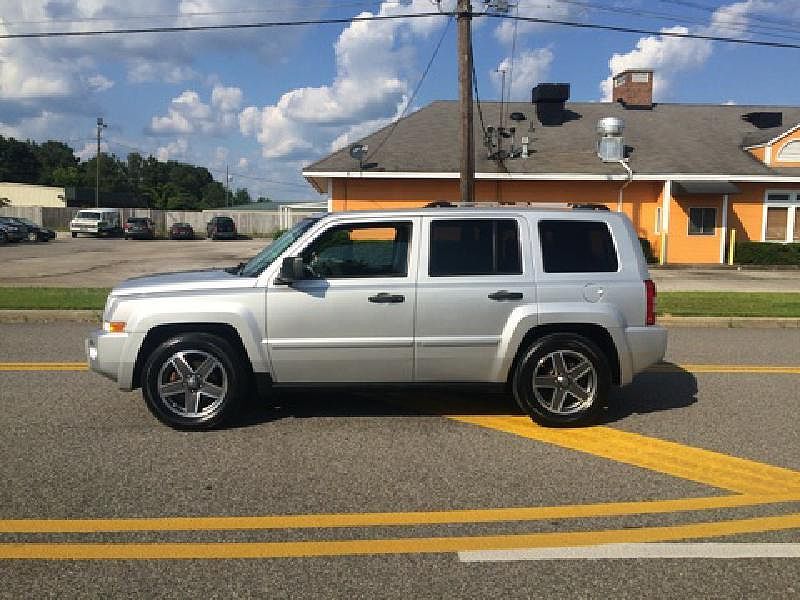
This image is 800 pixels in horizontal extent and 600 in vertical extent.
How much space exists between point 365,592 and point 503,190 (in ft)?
76.6

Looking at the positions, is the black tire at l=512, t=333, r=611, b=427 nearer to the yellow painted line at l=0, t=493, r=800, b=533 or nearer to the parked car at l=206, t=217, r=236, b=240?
the yellow painted line at l=0, t=493, r=800, b=533

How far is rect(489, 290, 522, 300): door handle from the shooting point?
222 inches

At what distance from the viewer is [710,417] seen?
19.9ft

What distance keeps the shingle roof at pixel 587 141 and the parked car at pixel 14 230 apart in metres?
26.9

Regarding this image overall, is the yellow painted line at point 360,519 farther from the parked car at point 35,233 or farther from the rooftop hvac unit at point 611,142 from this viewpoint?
the parked car at point 35,233

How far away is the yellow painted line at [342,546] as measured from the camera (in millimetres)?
3504

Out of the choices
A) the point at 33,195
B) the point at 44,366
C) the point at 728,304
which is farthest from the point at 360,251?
the point at 33,195

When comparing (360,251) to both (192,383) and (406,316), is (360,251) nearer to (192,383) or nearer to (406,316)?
(406,316)

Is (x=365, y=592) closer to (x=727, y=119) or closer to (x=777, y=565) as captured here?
(x=777, y=565)

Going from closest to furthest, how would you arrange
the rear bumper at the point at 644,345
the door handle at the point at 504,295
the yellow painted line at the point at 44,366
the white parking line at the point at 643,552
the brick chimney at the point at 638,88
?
1. the white parking line at the point at 643,552
2. the door handle at the point at 504,295
3. the rear bumper at the point at 644,345
4. the yellow painted line at the point at 44,366
5. the brick chimney at the point at 638,88

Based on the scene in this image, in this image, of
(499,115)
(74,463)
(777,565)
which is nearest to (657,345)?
(777,565)

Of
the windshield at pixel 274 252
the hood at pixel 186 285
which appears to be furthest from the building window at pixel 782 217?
the hood at pixel 186 285

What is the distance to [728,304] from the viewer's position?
13297 mm

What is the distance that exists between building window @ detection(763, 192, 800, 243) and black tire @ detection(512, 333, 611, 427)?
24.2 metres
